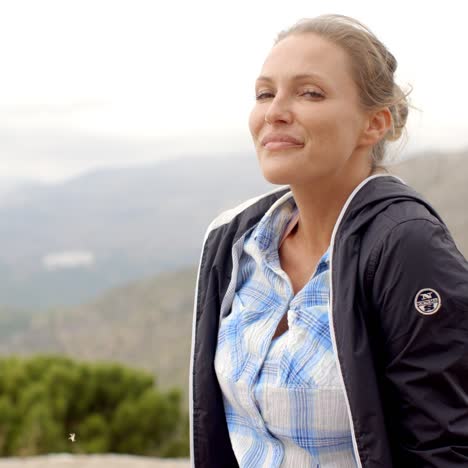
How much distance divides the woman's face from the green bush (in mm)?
6953

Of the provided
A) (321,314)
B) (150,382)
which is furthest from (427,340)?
(150,382)

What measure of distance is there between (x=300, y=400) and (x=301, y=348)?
0.34 ft

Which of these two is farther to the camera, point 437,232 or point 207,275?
point 207,275

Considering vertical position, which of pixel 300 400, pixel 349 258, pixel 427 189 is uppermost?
pixel 427 189

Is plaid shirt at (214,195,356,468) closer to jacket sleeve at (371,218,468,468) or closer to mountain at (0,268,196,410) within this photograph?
jacket sleeve at (371,218,468,468)

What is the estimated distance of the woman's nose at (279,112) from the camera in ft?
5.39

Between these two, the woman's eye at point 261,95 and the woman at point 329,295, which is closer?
the woman at point 329,295

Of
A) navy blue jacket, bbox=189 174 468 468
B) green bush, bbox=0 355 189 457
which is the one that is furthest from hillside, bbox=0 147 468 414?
navy blue jacket, bbox=189 174 468 468

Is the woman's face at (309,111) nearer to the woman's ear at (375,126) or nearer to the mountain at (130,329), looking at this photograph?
the woman's ear at (375,126)

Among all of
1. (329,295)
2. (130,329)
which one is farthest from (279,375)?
(130,329)

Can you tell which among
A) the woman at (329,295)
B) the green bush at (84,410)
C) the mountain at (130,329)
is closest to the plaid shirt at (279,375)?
the woman at (329,295)

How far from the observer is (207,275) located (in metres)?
1.89

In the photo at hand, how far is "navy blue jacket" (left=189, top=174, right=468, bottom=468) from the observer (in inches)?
54.5

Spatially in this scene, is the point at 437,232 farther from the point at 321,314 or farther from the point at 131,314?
the point at 131,314
